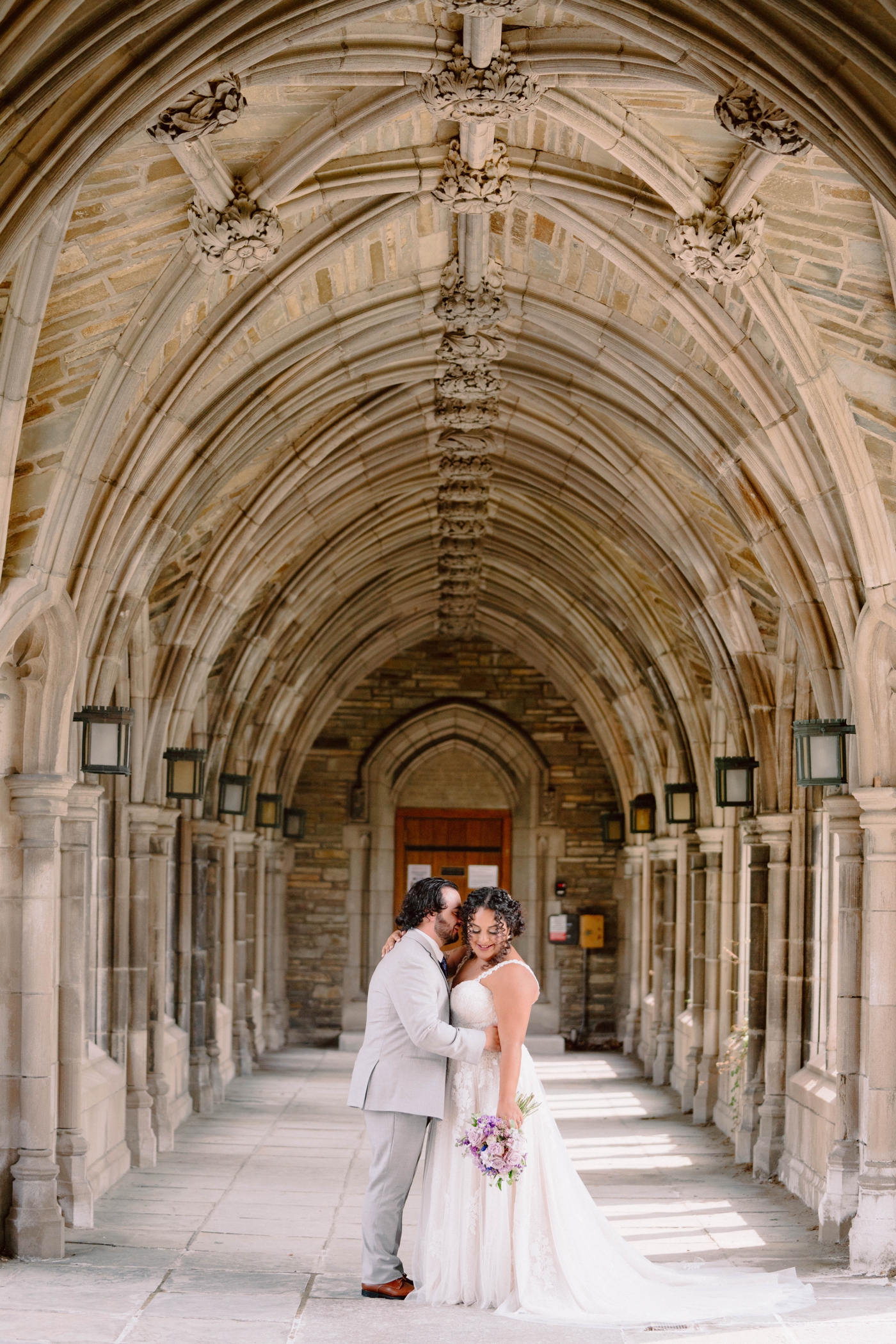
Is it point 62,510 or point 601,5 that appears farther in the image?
point 62,510

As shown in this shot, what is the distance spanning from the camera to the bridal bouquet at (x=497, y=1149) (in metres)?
5.05

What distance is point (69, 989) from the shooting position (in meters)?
6.87

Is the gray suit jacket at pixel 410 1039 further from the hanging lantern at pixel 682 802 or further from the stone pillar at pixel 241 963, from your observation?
the stone pillar at pixel 241 963

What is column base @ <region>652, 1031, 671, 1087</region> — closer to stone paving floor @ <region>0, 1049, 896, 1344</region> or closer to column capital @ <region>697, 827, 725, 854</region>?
stone paving floor @ <region>0, 1049, 896, 1344</region>

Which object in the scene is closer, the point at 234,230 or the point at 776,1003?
the point at 234,230

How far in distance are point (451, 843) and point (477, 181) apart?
11234mm

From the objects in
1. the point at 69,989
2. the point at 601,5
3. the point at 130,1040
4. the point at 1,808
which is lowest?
the point at 130,1040

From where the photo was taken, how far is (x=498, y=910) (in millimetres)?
5344

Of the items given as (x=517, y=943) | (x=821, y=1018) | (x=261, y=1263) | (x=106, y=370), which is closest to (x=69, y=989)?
(x=261, y=1263)

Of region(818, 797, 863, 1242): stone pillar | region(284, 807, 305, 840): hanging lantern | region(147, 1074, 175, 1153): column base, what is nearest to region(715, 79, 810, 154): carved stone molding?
region(818, 797, 863, 1242): stone pillar

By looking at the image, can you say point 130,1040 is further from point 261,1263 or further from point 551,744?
point 551,744

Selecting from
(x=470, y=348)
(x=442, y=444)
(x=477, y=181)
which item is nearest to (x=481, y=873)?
(x=442, y=444)

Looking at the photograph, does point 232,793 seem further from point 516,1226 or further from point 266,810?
point 516,1226

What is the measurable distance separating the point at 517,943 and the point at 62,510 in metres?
11.1
